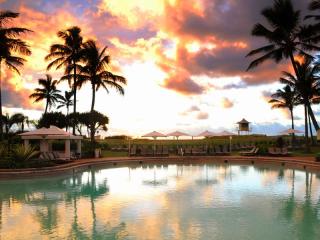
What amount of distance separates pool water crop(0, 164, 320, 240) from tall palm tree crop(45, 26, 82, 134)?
62.0 feet

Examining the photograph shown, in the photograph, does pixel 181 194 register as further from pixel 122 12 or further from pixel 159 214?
pixel 122 12

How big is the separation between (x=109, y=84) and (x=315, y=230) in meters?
29.1

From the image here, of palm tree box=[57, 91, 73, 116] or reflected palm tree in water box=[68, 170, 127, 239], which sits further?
palm tree box=[57, 91, 73, 116]

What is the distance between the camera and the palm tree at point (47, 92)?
51953 millimetres

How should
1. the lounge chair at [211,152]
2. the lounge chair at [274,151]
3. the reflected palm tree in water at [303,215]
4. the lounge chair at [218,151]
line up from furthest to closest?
the lounge chair at [218,151]
the lounge chair at [211,152]
the lounge chair at [274,151]
the reflected palm tree in water at [303,215]

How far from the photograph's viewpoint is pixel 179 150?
33688mm

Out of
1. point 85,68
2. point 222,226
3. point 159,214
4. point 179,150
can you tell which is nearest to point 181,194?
point 159,214

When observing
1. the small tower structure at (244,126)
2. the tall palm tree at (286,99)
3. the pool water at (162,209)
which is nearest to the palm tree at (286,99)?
the tall palm tree at (286,99)

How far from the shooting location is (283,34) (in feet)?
102

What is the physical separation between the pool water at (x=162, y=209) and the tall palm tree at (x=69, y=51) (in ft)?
62.0

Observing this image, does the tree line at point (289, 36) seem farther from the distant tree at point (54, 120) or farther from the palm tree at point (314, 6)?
the distant tree at point (54, 120)

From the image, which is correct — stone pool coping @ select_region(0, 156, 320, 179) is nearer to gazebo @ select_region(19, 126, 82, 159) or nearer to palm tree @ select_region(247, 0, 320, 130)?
gazebo @ select_region(19, 126, 82, 159)

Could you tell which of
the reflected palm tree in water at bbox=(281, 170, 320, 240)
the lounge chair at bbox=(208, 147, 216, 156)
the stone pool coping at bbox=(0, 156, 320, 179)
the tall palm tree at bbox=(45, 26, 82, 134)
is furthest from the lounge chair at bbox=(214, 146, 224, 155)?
the reflected palm tree in water at bbox=(281, 170, 320, 240)

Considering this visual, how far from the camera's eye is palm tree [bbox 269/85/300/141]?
42.7 metres
